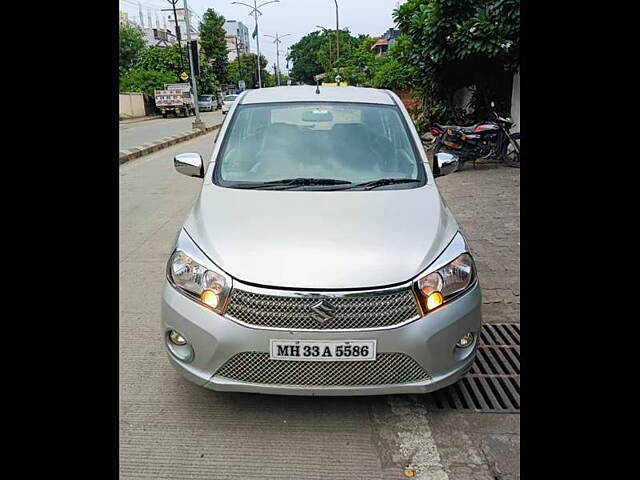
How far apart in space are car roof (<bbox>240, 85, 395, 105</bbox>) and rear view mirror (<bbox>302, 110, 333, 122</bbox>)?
16 centimetres

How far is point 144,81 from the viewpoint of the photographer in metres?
38.7

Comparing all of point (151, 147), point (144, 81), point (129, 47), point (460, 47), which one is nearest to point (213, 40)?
point (129, 47)

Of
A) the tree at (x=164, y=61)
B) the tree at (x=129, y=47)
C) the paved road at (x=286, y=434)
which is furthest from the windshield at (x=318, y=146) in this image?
the tree at (x=129, y=47)

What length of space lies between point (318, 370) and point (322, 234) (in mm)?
696

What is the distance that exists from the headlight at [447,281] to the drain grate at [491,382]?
721 millimetres

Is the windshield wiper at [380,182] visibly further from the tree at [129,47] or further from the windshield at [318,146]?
the tree at [129,47]

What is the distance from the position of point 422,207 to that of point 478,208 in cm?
468

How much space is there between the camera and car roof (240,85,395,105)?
406cm

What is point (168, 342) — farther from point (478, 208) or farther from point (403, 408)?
point (478, 208)

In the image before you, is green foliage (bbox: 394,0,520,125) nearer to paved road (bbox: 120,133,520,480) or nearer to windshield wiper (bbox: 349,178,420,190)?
windshield wiper (bbox: 349,178,420,190)

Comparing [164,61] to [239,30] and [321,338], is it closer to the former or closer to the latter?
[321,338]

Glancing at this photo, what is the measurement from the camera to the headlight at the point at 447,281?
8.28 feet

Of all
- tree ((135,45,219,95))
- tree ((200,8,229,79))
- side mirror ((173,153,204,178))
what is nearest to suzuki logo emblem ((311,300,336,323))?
side mirror ((173,153,204,178))
